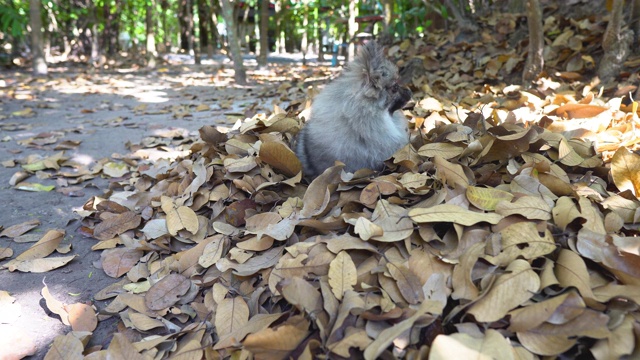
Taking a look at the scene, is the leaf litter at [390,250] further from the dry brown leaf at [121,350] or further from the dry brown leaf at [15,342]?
the dry brown leaf at [15,342]

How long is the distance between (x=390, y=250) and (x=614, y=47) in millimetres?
3647

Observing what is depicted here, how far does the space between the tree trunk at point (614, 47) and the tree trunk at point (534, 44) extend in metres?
0.54

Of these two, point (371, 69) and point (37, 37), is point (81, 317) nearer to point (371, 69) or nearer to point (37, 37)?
point (371, 69)

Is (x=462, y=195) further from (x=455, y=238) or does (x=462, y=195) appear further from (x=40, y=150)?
(x=40, y=150)

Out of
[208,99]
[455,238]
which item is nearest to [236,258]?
[455,238]

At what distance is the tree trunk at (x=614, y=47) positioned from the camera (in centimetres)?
416

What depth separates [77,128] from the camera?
5.37 m

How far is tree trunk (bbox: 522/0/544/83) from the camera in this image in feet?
14.4

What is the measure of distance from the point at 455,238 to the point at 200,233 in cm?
140

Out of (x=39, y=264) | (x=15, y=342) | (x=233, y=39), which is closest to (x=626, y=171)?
(x=15, y=342)

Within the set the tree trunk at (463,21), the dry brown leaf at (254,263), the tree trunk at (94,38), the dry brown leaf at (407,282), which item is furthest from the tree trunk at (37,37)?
the dry brown leaf at (407,282)

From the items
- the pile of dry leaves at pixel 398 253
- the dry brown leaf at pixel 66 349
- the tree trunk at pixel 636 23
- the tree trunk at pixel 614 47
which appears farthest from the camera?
the tree trunk at pixel 636 23

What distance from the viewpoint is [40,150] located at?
455 cm

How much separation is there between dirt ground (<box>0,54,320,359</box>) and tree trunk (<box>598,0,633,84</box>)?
3457 mm
